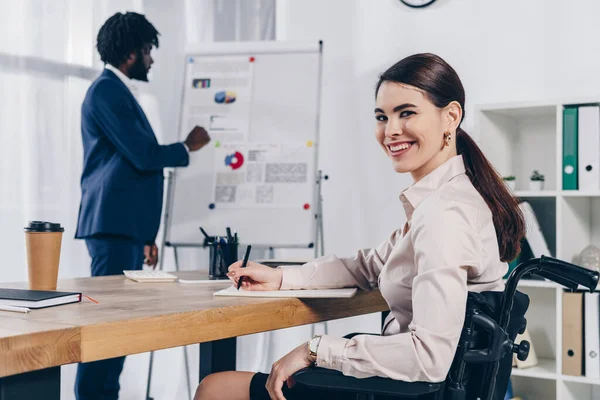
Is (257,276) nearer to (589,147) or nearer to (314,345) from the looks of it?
(314,345)

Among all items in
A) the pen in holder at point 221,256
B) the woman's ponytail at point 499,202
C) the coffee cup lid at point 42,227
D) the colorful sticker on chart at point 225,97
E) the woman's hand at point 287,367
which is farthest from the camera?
the colorful sticker on chart at point 225,97

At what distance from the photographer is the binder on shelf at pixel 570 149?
2.73 meters

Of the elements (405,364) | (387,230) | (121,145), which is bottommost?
(405,364)

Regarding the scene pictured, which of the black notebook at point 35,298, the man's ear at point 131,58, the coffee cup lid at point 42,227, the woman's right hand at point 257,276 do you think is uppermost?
the man's ear at point 131,58

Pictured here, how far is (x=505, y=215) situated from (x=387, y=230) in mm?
2313

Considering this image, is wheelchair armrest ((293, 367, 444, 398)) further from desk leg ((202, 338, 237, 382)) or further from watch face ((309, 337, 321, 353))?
desk leg ((202, 338, 237, 382))

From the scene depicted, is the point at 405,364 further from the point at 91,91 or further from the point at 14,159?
the point at 14,159

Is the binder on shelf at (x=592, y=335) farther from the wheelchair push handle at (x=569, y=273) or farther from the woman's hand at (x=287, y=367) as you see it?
the woman's hand at (x=287, y=367)

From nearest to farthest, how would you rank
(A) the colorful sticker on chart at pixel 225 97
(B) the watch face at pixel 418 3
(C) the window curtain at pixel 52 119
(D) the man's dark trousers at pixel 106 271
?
1. (D) the man's dark trousers at pixel 106 271
2. (C) the window curtain at pixel 52 119
3. (A) the colorful sticker on chart at pixel 225 97
4. (B) the watch face at pixel 418 3

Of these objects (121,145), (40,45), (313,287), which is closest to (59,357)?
(313,287)

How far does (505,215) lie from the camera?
4.45 ft

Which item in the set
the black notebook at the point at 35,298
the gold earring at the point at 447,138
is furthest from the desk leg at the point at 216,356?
the gold earring at the point at 447,138

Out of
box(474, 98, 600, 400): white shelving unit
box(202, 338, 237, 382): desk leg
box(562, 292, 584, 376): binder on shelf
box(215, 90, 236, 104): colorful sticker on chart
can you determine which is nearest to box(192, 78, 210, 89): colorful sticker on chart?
box(215, 90, 236, 104): colorful sticker on chart

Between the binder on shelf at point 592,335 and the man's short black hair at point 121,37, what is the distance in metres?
1.99
